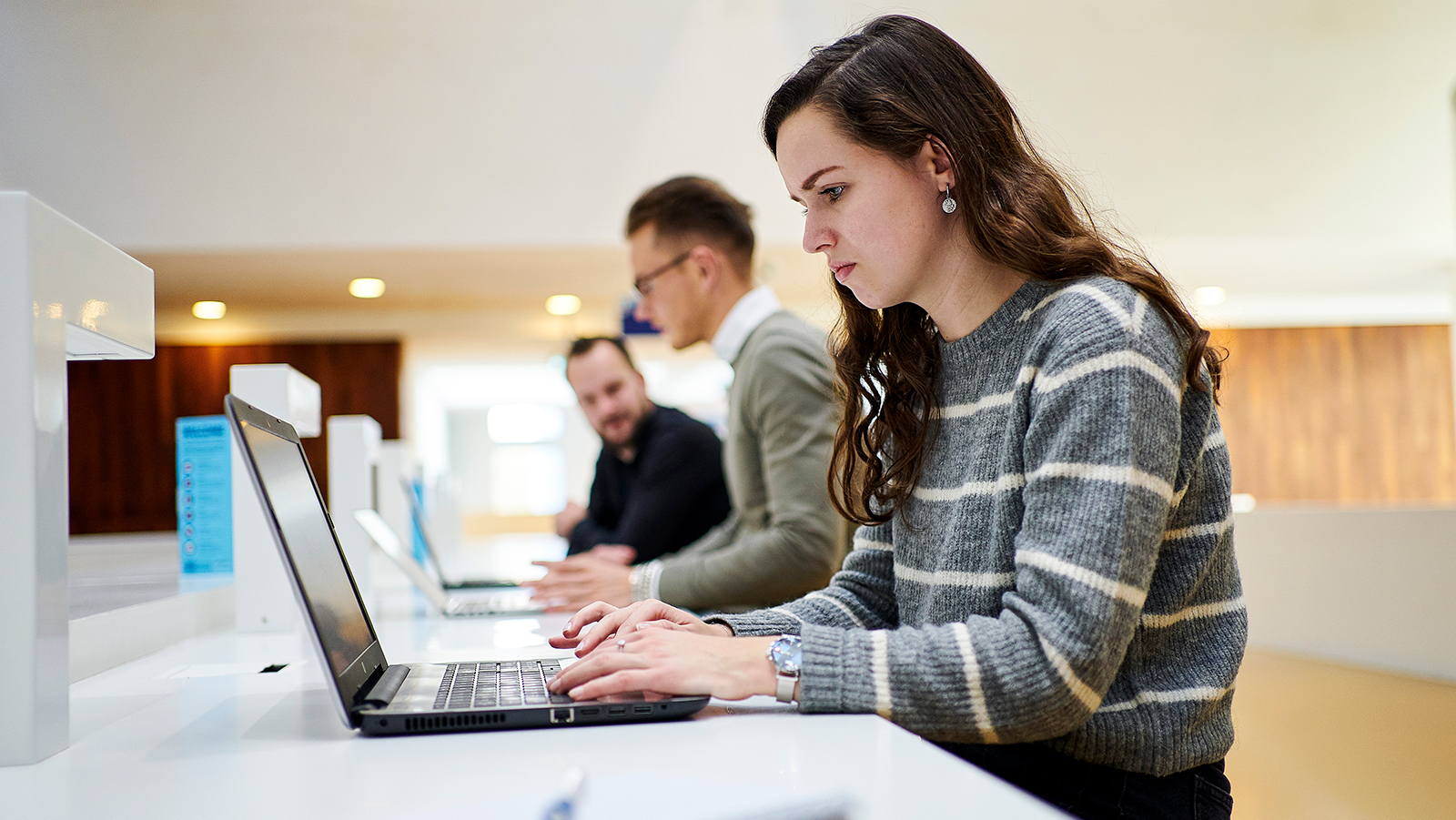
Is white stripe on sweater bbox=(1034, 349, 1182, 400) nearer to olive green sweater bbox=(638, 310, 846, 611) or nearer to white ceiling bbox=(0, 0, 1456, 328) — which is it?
olive green sweater bbox=(638, 310, 846, 611)

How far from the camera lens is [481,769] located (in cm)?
63

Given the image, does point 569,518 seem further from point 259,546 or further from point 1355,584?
point 1355,584

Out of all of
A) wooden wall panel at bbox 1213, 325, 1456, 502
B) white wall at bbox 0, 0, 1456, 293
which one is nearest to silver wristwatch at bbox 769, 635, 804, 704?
white wall at bbox 0, 0, 1456, 293

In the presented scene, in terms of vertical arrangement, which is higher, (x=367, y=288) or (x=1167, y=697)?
(x=367, y=288)

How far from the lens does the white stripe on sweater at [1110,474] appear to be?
29.8 inches

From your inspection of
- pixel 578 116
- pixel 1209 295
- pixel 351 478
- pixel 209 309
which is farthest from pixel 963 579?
pixel 1209 295

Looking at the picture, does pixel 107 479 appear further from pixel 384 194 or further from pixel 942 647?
pixel 942 647

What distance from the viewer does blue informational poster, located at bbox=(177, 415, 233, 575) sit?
197 cm

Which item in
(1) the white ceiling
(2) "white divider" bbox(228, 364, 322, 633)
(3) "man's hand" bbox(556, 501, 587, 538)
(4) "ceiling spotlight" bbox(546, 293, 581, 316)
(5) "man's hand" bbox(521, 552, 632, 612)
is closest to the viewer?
(2) "white divider" bbox(228, 364, 322, 633)

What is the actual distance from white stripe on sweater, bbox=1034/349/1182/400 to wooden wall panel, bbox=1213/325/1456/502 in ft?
22.6

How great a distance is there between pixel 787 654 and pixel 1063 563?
0.71ft

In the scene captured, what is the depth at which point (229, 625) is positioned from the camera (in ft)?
5.71

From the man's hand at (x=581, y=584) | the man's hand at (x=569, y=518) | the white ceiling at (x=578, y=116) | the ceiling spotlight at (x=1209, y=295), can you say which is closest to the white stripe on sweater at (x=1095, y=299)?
the man's hand at (x=581, y=584)

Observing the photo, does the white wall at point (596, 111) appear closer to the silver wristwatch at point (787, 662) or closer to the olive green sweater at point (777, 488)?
the olive green sweater at point (777, 488)
